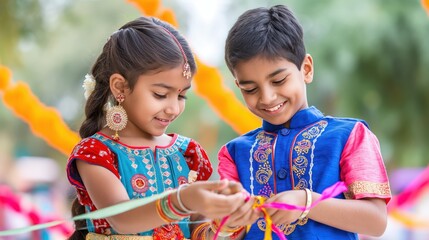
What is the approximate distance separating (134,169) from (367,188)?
0.73m

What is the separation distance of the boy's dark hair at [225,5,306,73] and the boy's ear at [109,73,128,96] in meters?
0.35

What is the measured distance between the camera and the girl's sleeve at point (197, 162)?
2.66 metres

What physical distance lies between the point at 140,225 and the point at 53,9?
26.6 ft

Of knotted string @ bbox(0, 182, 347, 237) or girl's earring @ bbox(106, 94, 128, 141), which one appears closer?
knotted string @ bbox(0, 182, 347, 237)

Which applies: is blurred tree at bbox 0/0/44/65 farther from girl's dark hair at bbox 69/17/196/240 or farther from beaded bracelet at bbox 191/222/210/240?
beaded bracelet at bbox 191/222/210/240

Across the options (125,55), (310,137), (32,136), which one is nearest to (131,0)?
(125,55)

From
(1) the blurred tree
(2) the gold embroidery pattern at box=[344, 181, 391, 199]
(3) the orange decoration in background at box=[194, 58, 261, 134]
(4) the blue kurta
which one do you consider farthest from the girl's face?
(1) the blurred tree

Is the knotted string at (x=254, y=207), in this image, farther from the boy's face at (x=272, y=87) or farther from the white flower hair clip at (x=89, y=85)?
the white flower hair clip at (x=89, y=85)

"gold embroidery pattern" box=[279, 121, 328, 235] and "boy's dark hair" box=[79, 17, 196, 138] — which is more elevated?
"boy's dark hair" box=[79, 17, 196, 138]

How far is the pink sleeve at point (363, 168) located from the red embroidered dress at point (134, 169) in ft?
1.78

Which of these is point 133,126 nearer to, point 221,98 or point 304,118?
point 304,118

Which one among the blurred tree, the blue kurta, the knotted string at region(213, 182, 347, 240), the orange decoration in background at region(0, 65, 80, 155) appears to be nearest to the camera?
the knotted string at region(213, 182, 347, 240)

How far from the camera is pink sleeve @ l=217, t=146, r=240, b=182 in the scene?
253cm

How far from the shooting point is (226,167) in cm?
256
